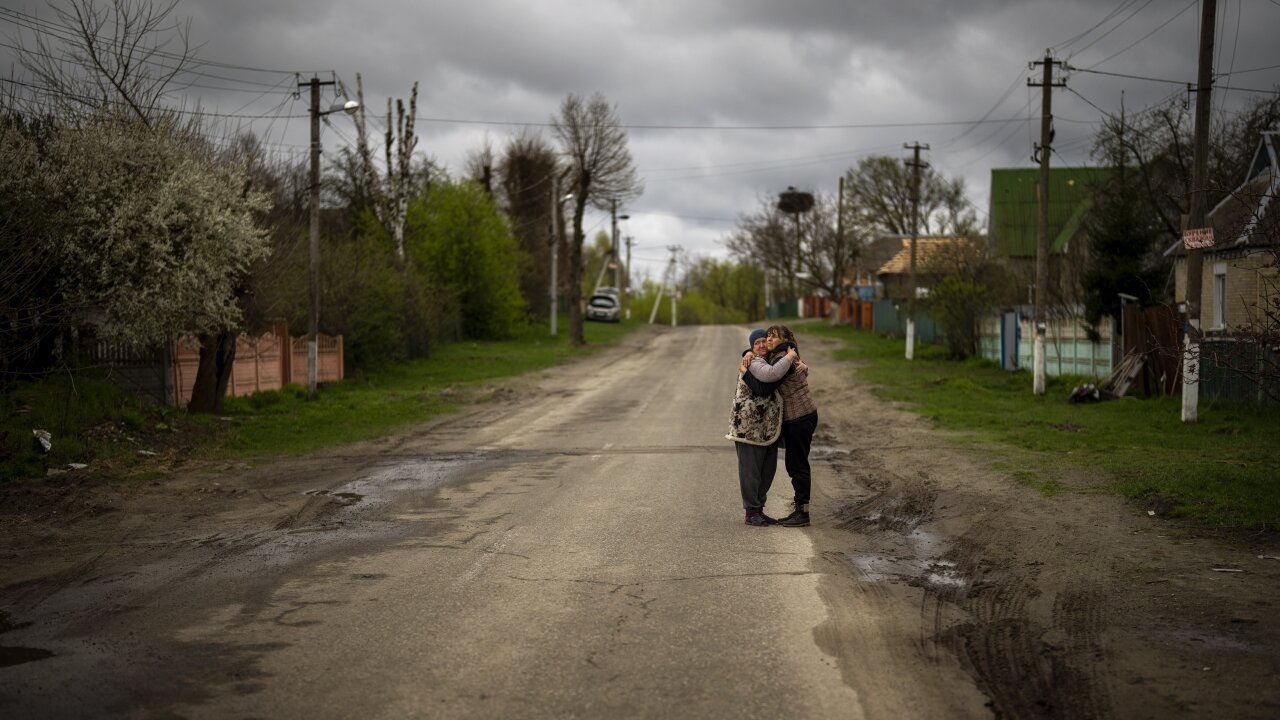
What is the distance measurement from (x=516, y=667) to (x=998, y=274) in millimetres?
31205

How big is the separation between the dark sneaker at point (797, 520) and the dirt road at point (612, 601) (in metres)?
0.13

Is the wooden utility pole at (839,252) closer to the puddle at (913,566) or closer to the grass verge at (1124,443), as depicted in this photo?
the grass verge at (1124,443)

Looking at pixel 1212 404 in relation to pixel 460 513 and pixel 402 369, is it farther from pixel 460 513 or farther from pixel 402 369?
pixel 402 369

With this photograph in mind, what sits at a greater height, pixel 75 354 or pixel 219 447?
pixel 75 354

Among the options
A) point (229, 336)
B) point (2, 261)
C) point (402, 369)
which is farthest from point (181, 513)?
point (402, 369)

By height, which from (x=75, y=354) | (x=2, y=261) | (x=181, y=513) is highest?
(x=2, y=261)

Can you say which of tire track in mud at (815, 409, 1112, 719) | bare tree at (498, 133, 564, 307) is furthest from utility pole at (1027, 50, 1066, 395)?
bare tree at (498, 133, 564, 307)

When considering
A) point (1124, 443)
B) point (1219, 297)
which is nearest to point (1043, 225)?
point (1219, 297)

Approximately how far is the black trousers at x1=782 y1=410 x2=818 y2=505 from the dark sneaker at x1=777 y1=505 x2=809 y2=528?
9 centimetres

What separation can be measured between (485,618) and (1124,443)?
11895 mm

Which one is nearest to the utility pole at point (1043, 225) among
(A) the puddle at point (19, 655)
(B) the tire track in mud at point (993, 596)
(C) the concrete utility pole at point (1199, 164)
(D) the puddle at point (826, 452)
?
(C) the concrete utility pole at point (1199, 164)

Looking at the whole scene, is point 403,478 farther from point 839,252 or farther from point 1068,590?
point 839,252

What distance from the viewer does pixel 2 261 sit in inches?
477

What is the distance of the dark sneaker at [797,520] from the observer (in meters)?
9.81
